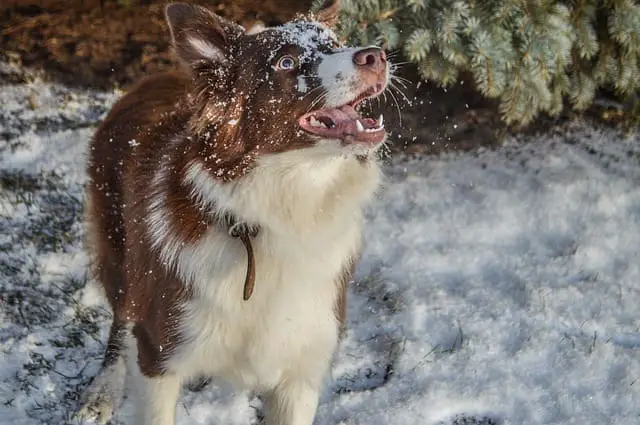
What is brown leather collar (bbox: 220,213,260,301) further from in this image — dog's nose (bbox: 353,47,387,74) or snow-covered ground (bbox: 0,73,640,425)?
snow-covered ground (bbox: 0,73,640,425)

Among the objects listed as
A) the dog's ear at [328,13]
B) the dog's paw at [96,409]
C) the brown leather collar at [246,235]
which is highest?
the dog's ear at [328,13]

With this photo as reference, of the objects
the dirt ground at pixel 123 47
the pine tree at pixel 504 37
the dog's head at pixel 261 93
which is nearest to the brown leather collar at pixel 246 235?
the dog's head at pixel 261 93

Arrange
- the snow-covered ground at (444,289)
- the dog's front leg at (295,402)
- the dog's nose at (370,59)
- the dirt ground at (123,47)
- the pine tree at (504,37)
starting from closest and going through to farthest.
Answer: the dog's nose at (370,59)
the dog's front leg at (295,402)
the snow-covered ground at (444,289)
the pine tree at (504,37)
the dirt ground at (123,47)

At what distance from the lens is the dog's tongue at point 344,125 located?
2449 millimetres

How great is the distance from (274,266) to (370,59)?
2.63 feet

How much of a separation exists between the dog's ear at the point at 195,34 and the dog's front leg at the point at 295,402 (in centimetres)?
129

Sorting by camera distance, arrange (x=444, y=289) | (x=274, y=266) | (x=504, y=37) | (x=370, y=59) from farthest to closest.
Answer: (x=504, y=37), (x=444, y=289), (x=274, y=266), (x=370, y=59)

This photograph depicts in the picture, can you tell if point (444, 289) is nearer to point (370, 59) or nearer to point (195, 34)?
point (370, 59)

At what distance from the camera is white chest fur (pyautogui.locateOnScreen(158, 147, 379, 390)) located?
2.57 metres

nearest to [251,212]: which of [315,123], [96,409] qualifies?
[315,123]

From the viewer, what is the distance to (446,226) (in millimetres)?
4672

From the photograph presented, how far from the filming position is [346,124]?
249 cm

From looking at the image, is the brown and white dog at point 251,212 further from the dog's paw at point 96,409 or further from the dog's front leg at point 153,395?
the dog's paw at point 96,409

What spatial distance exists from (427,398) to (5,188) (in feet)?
9.39
